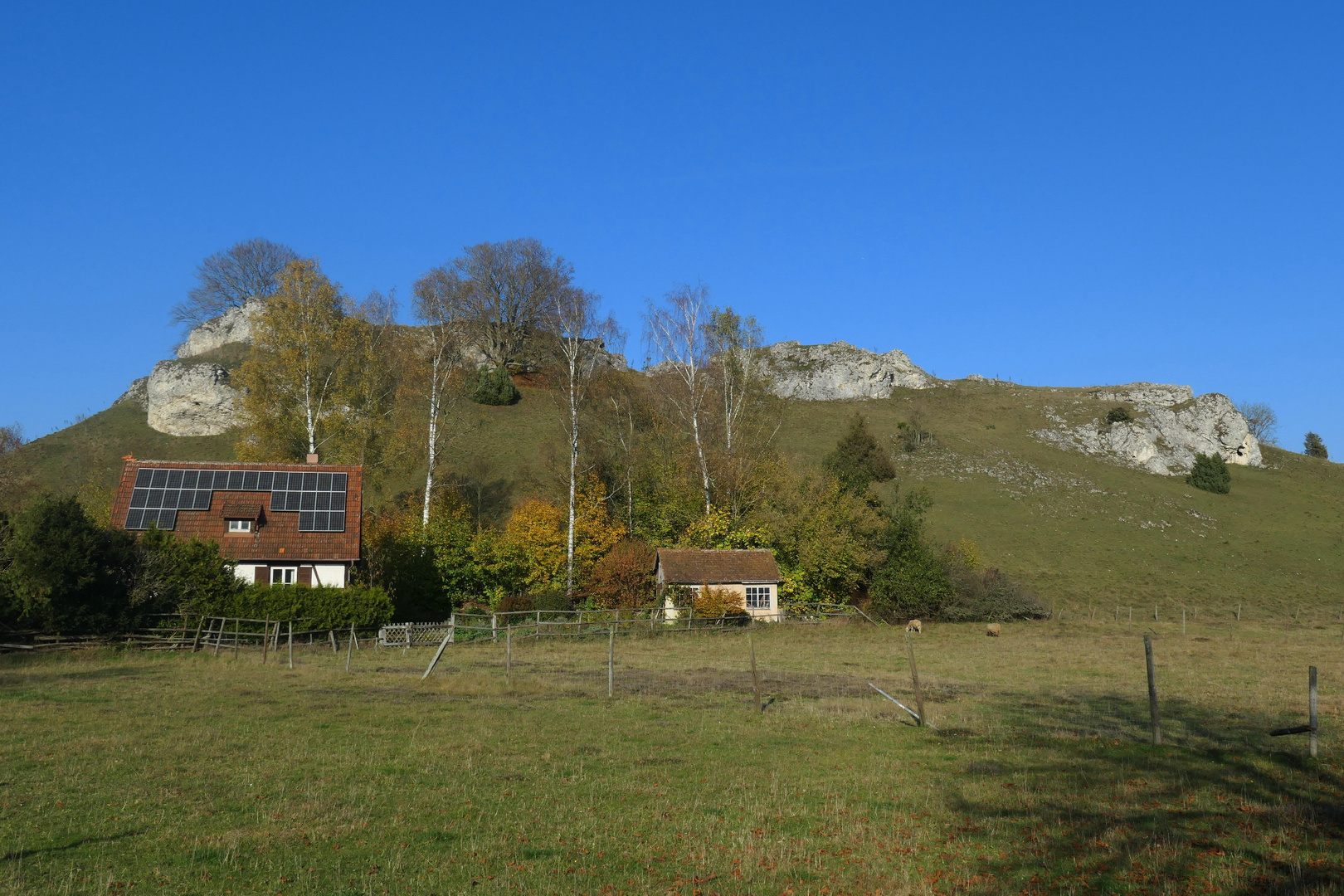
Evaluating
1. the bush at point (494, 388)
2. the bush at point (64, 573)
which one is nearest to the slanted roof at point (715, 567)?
the bush at point (64, 573)

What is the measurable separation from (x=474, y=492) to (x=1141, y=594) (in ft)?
145

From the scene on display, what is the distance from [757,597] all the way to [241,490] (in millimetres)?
24781

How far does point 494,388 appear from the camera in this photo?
82438 mm

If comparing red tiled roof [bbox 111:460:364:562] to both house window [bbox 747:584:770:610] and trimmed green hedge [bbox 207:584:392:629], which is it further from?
house window [bbox 747:584:770:610]

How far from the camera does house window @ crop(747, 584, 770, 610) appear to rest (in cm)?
4331

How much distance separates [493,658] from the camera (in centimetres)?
2938

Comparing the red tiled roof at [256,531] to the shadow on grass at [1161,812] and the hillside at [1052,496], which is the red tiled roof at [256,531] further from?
the shadow on grass at [1161,812]

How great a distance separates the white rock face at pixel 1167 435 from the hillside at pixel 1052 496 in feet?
9.51

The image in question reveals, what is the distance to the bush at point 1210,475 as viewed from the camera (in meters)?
82.4

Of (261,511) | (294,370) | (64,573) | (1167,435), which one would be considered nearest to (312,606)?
(261,511)

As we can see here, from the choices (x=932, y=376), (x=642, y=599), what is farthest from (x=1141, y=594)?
(x=932, y=376)

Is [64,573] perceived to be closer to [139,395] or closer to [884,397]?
[139,395]

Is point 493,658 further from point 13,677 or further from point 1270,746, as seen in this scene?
point 1270,746

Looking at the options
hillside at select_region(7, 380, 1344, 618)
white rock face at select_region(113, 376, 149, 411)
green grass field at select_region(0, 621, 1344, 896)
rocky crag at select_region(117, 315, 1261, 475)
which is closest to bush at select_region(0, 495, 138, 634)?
green grass field at select_region(0, 621, 1344, 896)
